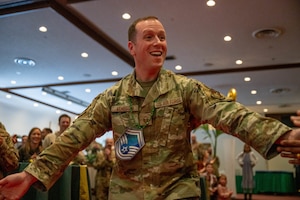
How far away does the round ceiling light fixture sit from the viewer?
7008 mm

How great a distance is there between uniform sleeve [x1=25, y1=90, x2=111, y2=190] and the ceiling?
4812 mm

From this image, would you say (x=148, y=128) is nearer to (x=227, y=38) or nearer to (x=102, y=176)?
(x=102, y=176)

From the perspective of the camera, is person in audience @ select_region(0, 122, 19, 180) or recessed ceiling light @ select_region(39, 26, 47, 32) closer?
person in audience @ select_region(0, 122, 19, 180)

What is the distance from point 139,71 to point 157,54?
117 millimetres

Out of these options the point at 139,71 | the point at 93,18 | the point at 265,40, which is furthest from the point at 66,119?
the point at 265,40

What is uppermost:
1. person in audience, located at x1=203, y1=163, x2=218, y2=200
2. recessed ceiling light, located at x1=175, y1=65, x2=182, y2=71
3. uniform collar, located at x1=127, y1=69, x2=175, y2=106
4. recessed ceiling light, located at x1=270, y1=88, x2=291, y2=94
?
recessed ceiling light, located at x1=175, y1=65, x2=182, y2=71

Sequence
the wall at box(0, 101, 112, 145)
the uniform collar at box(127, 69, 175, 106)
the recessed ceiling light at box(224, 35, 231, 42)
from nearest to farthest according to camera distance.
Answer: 1. the uniform collar at box(127, 69, 175, 106)
2. the recessed ceiling light at box(224, 35, 231, 42)
3. the wall at box(0, 101, 112, 145)

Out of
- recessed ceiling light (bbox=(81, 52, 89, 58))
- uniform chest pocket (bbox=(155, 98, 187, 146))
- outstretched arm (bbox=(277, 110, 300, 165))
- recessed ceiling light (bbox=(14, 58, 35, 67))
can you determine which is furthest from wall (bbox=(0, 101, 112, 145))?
outstretched arm (bbox=(277, 110, 300, 165))

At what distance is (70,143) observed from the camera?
1.34 m

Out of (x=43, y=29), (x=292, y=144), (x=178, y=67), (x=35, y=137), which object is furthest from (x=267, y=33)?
(x=292, y=144)

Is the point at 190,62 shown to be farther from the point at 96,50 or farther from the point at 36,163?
the point at 36,163

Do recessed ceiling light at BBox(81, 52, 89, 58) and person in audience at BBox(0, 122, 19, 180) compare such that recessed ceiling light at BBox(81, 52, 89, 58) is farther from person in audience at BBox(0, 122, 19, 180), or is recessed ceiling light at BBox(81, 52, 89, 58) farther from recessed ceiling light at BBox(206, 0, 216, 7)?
person in audience at BBox(0, 122, 19, 180)

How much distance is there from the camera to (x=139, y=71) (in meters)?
1.46

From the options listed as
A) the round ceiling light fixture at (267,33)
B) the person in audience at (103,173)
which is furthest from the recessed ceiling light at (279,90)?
the person in audience at (103,173)
